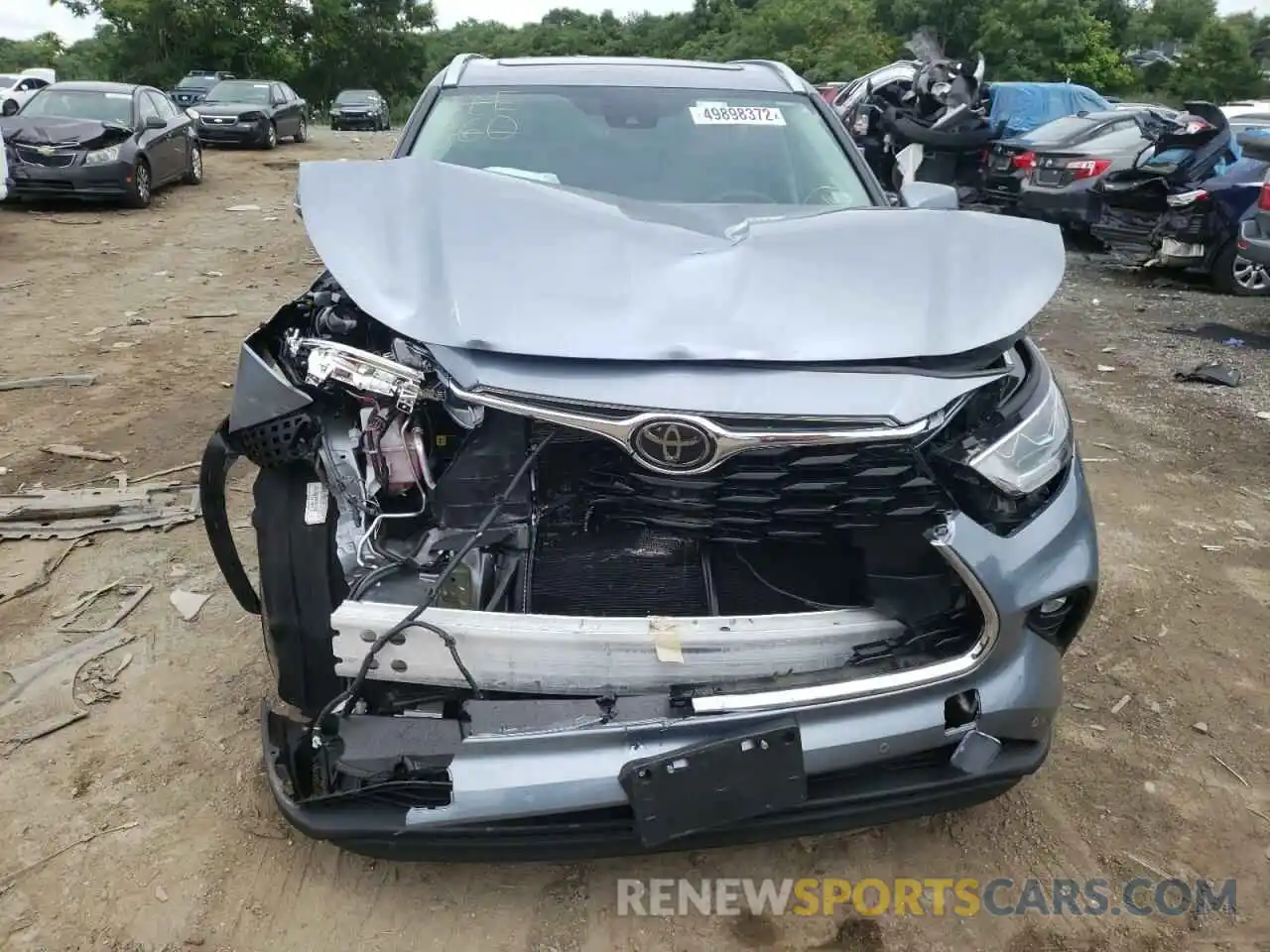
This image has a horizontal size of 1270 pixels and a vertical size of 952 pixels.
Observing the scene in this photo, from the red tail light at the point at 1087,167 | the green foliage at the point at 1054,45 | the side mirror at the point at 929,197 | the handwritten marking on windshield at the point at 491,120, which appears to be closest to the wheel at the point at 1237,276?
the red tail light at the point at 1087,167

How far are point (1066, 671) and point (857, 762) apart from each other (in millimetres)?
1501

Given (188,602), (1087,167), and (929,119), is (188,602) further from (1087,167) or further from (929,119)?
(929,119)

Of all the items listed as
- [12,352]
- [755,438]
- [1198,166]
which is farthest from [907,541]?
[1198,166]

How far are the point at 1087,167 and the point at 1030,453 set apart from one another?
936 cm

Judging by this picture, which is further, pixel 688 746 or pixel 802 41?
pixel 802 41

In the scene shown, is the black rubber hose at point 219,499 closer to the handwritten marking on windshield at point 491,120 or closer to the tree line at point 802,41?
the handwritten marking on windshield at point 491,120

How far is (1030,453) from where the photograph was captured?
207 cm

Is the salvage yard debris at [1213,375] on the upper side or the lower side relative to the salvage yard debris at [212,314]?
upper

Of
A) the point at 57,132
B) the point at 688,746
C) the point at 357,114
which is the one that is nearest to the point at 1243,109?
the point at 688,746

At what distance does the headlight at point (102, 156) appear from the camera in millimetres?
10625

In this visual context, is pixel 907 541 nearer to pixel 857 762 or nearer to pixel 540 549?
pixel 857 762

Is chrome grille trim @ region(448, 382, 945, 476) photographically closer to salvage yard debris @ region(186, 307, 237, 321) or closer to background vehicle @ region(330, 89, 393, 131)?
salvage yard debris @ region(186, 307, 237, 321)

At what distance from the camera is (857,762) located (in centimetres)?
195

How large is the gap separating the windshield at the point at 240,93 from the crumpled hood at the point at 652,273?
17936 mm
